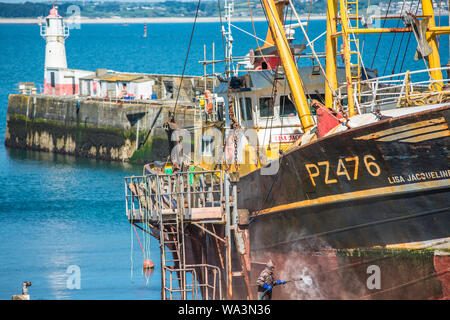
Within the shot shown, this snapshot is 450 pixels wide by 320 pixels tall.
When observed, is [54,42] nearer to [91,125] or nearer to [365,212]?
[91,125]

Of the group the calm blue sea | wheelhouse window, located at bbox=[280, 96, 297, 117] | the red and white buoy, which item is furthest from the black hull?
the red and white buoy

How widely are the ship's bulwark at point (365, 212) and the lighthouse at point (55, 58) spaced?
39523 mm

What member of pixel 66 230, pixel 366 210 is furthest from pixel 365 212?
pixel 66 230

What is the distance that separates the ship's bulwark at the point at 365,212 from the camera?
1470 centimetres

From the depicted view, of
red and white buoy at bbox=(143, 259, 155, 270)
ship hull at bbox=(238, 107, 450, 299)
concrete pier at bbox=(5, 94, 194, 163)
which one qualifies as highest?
concrete pier at bbox=(5, 94, 194, 163)

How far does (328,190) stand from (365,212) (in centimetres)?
94

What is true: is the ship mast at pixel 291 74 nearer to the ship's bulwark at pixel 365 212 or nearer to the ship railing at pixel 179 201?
the ship's bulwark at pixel 365 212

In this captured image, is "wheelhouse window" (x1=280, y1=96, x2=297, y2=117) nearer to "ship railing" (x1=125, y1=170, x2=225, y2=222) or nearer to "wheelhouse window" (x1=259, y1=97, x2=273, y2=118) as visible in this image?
"wheelhouse window" (x1=259, y1=97, x2=273, y2=118)

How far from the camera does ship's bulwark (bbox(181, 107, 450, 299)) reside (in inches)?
579

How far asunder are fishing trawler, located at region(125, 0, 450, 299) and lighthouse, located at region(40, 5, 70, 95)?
36342 millimetres

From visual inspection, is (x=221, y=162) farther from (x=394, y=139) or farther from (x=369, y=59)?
(x=369, y=59)

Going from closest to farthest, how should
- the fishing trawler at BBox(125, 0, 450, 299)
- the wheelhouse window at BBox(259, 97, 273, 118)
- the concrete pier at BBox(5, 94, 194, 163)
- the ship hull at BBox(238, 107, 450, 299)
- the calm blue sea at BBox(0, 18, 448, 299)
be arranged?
the ship hull at BBox(238, 107, 450, 299)
the fishing trawler at BBox(125, 0, 450, 299)
the wheelhouse window at BBox(259, 97, 273, 118)
the calm blue sea at BBox(0, 18, 448, 299)
the concrete pier at BBox(5, 94, 194, 163)
